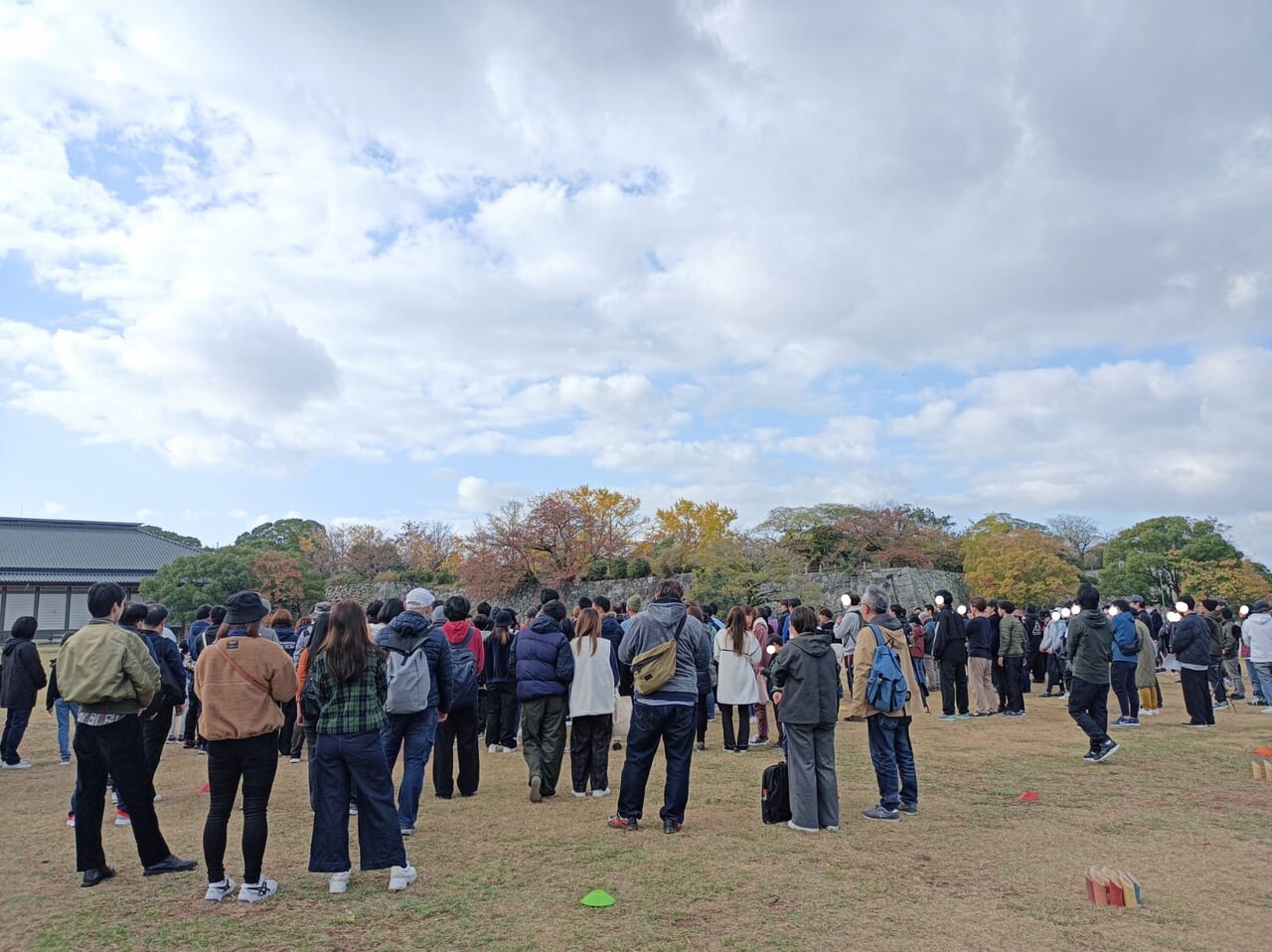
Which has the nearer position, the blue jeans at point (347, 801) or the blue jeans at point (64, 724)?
the blue jeans at point (347, 801)

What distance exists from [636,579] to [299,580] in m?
15.8

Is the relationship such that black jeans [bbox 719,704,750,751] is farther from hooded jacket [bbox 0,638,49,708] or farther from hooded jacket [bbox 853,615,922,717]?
hooded jacket [bbox 0,638,49,708]

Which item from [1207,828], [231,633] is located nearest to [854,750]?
[1207,828]

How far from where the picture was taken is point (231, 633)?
4781 millimetres

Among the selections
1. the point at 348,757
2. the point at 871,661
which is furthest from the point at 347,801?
the point at 871,661

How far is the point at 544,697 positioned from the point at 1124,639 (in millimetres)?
7942

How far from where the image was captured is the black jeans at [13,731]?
29.4ft

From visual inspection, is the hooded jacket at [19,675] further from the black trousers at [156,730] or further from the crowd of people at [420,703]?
the black trousers at [156,730]

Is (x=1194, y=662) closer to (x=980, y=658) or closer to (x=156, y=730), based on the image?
(x=980, y=658)

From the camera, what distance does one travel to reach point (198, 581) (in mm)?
33188

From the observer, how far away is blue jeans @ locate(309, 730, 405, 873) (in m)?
4.64

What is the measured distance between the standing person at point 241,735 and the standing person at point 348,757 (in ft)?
0.86

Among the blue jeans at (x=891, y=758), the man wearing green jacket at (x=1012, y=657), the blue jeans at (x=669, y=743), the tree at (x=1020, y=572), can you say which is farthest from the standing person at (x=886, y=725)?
the tree at (x=1020, y=572)

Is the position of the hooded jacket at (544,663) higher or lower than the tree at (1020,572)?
lower
